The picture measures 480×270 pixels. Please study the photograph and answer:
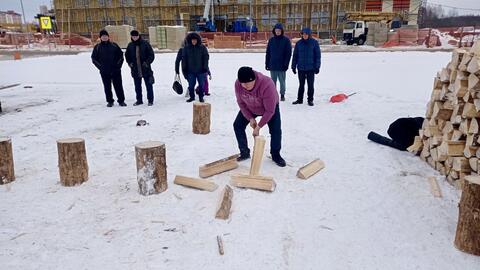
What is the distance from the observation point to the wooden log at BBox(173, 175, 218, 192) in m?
3.83

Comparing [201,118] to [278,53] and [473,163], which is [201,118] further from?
[473,163]

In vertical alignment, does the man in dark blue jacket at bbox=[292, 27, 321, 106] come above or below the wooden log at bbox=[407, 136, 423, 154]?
above

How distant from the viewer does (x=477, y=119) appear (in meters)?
3.63

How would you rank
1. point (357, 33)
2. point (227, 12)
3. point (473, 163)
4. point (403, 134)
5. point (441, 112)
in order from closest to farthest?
point (473, 163) → point (441, 112) → point (403, 134) → point (357, 33) → point (227, 12)

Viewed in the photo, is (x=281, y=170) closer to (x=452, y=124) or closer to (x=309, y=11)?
(x=452, y=124)

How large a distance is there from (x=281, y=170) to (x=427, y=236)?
5.92ft

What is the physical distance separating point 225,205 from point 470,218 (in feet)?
6.39

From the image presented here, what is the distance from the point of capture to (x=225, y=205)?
3342 millimetres

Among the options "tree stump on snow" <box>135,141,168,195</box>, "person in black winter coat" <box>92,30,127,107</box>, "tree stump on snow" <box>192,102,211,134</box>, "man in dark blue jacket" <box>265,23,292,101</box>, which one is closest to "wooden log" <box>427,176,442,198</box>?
"tree stump on snow" <box>135,141,168,195</box>

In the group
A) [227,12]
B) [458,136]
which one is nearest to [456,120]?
[458,136]

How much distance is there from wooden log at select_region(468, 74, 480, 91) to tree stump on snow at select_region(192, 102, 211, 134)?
11.6ft

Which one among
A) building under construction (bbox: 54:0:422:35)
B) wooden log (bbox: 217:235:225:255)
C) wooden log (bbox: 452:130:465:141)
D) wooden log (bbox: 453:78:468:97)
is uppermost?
building under construction (bbox: 54:0:422:35)

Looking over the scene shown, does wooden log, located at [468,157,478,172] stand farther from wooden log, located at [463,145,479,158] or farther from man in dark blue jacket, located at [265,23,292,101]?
man in dark blue jacket, located at [265,23,292,101]

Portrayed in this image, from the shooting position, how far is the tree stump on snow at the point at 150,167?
141 inches
